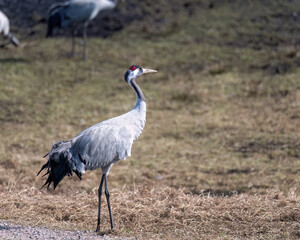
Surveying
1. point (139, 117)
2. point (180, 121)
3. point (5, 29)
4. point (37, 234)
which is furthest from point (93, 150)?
point (5, 29)

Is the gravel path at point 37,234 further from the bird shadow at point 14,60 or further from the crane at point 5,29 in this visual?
the crane at point 5,29

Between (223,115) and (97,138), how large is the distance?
675 cm

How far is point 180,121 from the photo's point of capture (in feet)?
39.7

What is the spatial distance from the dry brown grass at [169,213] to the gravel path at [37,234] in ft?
1.01

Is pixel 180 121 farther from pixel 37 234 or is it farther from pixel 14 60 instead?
pixel 37 234

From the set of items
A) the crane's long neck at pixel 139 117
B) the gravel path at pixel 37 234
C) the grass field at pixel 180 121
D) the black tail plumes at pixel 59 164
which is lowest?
the grass field at pixel 180 121

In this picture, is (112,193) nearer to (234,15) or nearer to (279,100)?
(279,100)

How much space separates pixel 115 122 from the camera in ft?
20.4

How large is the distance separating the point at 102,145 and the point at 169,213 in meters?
1.38

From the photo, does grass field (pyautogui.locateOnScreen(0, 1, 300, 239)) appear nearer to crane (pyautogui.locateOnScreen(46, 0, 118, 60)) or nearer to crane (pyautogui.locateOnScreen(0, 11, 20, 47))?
crane (pyautogui.locateOnScreen(0, 11, 20, 47))

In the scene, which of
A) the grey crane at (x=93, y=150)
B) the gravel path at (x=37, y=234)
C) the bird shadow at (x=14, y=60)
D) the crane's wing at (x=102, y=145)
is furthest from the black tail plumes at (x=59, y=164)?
the bird shadow at (x=14, y=60)

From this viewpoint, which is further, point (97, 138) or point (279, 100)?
point (279, 100)

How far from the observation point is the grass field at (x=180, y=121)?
21.9ft

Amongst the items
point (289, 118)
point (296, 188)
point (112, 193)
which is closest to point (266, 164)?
point (296, 188)
